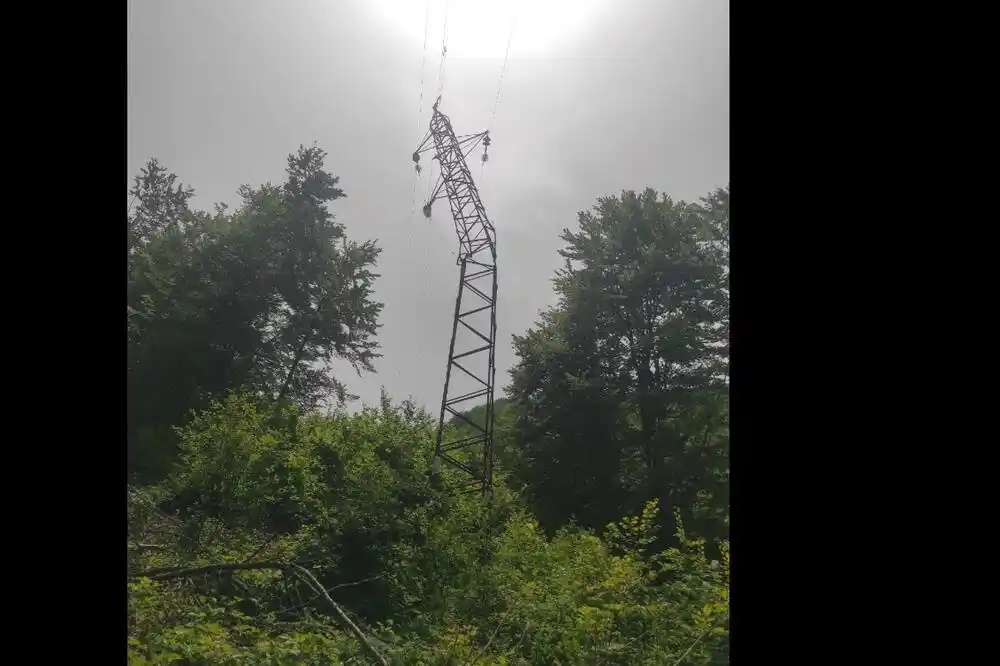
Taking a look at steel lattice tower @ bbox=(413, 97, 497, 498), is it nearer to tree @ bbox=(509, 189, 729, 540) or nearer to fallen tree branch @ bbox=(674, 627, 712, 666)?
tree @ bbox=(509, 189, 729, 540)

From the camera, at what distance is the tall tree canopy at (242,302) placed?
1.89 meters

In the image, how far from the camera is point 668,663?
5.23 ft

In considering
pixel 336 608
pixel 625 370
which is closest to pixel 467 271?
pixel 625 370

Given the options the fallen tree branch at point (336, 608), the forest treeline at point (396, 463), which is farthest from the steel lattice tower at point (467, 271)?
the fallen tree branch at point (336, 608)

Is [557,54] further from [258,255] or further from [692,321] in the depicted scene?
[258,255]

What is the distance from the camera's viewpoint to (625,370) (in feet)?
6.27

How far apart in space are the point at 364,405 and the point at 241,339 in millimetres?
607

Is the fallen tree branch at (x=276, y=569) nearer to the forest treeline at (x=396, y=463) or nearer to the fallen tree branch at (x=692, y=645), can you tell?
the forest treeline at (x=396, y=463)

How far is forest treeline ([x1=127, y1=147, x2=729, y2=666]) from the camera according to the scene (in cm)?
168

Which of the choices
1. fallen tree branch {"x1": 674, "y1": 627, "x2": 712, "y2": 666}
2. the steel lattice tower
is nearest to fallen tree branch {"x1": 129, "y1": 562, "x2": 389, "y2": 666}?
the steel lattice tower

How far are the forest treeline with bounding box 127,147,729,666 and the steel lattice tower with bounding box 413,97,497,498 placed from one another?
0.29ft
